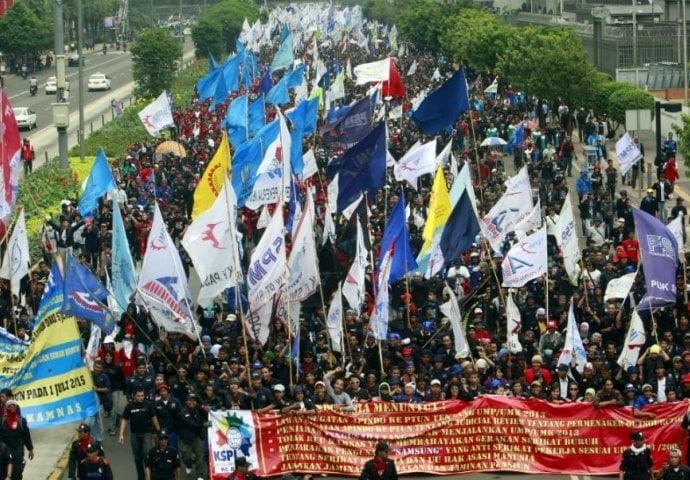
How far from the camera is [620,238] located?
29.9 meters

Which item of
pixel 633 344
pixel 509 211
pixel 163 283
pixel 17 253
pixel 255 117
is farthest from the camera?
pixel 255 117

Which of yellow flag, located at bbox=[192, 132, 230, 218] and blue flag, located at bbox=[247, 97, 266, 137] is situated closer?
yellow flag, located at bbox=[192, 132, 230, 218]

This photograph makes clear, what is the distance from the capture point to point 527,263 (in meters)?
22.2

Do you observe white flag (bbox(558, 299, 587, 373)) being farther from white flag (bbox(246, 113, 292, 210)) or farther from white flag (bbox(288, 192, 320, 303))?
white flag (bbox(246, 113, 292, 210))

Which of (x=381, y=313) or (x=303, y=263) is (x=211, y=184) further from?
(x=381, y=313)

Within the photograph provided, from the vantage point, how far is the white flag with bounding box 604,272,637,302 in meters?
22.7

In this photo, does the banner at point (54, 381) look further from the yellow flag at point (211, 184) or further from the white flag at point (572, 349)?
the white flag at point (572, 349)

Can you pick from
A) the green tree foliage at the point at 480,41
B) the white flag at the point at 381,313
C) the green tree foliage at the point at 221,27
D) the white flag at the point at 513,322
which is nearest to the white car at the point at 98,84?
the green tree foliage at the point at 221,27

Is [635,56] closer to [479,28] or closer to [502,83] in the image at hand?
[502,83]

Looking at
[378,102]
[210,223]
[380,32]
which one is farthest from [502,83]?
[380,32]

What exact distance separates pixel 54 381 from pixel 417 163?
12356 millimetres

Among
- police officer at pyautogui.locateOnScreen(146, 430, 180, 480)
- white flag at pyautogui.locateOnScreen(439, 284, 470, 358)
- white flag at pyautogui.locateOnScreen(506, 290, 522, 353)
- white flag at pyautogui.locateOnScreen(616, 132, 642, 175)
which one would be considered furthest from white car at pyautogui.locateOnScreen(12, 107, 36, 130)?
police officer at pyautogui.locateOnScreen(146, 430, 180, 480)

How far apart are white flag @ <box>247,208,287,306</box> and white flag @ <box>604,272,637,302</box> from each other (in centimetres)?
476

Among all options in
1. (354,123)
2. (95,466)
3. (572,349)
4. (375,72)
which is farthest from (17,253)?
(375,72)
